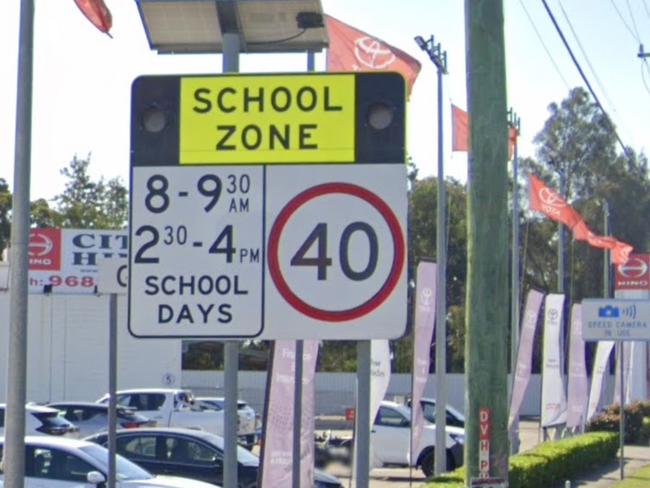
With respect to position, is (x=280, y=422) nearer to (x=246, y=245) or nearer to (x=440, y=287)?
(x=246, y=245)

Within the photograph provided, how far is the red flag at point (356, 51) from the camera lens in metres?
16.2

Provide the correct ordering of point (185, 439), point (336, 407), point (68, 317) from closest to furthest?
point (185, 439) → point (68, 317) → point (336, 407)

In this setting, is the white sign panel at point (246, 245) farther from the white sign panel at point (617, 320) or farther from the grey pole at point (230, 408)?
the white sign panel at point (617, 320)

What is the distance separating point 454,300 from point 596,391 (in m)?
32.2

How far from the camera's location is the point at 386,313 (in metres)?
4.11

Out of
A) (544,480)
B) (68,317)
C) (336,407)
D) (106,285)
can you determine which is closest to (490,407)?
(106,285)

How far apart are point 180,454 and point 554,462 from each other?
23.0 feet

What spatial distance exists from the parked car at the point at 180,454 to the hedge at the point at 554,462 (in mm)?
2991

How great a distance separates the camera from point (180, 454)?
67.8 feet

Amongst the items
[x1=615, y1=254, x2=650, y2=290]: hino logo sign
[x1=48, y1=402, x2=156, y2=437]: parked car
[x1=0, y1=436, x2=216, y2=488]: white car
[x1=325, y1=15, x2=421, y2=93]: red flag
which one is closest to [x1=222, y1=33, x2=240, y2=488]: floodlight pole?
[x1=325, y1=15, x2=421, y2=93]: red flag

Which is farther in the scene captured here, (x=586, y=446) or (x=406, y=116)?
(x=586, y=446)

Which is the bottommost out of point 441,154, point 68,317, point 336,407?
point 336,407

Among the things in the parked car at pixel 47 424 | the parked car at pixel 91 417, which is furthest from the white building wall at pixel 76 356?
the parked car at pixel 47 424

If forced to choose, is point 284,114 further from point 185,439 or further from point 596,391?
point 596,391
